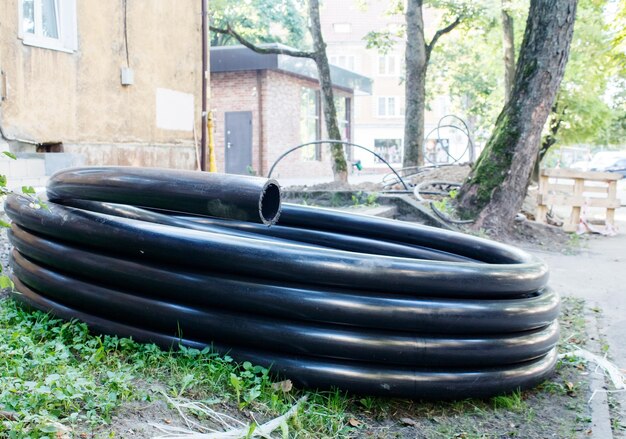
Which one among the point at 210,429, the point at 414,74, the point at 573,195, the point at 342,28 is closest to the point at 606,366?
the point at 210,429

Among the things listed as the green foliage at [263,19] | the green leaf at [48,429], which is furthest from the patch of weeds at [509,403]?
the green foliage at [263,19]

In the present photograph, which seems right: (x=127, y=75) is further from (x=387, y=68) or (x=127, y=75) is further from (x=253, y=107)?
(x=387, y=68)

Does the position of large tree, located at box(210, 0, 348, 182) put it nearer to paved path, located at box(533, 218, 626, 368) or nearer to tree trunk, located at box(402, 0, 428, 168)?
tree trunk, located at box(402, 0, 428, 168)

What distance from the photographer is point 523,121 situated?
9.29 m

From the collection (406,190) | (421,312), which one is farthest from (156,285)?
(406,190)

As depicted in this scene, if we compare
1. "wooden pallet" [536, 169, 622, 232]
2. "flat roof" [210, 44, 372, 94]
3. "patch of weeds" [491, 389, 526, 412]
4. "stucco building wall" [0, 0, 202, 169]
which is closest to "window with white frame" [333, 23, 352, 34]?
"flat roof" [210, 44, 372, 94]

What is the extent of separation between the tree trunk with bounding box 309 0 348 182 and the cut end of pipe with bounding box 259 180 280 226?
11564 mm

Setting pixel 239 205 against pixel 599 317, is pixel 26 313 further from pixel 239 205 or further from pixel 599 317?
pixel 599 317

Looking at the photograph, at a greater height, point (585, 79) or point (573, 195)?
point (585, 79)

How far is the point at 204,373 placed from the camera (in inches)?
112

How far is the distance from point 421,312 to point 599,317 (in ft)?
9.95

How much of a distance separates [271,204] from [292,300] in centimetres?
43

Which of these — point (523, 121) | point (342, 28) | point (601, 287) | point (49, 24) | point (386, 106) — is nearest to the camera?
point (601, 287)

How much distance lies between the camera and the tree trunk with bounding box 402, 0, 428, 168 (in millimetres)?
15609
